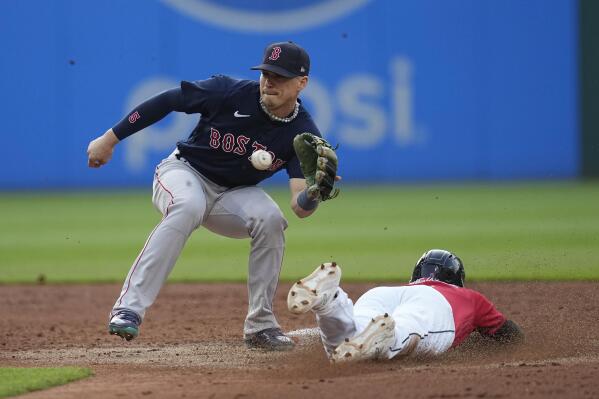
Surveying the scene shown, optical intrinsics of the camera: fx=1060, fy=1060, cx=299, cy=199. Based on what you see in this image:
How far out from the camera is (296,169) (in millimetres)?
5238

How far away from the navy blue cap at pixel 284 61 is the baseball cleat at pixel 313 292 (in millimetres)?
1223

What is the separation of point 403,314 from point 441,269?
22.9 inches

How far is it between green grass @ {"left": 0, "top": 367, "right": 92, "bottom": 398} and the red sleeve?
5.84 feet

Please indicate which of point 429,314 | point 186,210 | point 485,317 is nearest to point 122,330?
point 186,210

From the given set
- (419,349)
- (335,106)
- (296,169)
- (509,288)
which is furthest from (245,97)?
(335,106)

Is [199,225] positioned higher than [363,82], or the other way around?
[199,225]

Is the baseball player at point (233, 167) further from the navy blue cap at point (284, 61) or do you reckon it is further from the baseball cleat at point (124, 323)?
the baseball cleat at point (124, 323)

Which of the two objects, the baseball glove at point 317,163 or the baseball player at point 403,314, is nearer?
the baseball player at point 403,314

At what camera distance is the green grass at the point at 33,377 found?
4.14 meters

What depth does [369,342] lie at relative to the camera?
13.9 feet

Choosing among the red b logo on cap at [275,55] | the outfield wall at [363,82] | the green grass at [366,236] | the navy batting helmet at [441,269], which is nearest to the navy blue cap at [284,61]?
the red b logo on cap at [275,55]

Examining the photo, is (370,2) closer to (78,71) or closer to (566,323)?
(78,71)

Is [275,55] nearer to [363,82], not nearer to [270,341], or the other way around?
[270,341]

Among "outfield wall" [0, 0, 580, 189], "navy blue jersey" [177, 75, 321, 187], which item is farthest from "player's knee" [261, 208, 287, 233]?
"outfield wall" [0, 0, 580, 189]
